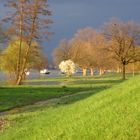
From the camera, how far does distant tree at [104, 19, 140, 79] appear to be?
95312mm

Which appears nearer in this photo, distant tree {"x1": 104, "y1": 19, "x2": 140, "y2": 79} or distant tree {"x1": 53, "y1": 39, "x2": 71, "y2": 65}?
distant tree {"x1": 104, "y1": 19, "x2": 140, "y2": 79}

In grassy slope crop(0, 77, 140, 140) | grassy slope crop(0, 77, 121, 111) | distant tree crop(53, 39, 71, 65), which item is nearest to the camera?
grassy slope crop(0, 77, 140, 140)

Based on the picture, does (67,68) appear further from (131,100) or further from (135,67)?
(131,100)

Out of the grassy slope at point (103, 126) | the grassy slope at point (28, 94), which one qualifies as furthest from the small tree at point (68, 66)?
the grassy slope at point (103, 126)

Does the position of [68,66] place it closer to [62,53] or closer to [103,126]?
[62,53]

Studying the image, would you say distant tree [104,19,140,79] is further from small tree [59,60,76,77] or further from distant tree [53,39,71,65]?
distant tree [53,39,71,65]

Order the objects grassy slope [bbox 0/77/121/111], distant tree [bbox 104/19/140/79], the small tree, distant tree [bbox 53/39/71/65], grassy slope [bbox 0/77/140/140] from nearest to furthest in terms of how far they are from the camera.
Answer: grassy slope [bbox 0/77/140/140] < grassy slope [bbox 0/77/121/111] < distant tree [bbox 104/19/140/79] < the small tree < distant tree [bbox 53/39/71/65]

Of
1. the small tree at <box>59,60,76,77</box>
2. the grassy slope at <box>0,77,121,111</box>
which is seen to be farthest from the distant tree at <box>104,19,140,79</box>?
the grassy slope at <box>0,77,121,111</box>

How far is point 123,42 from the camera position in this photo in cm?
9531

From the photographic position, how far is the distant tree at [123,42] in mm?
95312

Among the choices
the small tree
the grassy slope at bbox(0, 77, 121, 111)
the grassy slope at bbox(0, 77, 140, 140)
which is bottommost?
the grassy slope at bbox(0, 77, 121, 111)

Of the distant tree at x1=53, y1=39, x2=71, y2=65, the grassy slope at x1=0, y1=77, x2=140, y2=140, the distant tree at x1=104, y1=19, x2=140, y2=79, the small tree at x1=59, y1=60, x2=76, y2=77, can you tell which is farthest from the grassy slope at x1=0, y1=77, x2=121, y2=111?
the distant tree at x1=53, y1=39, x2=71, y2=65

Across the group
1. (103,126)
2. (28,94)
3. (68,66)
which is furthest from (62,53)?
(103,126)

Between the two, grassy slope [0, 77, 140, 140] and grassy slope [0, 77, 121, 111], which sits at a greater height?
grassy slope [0, 77, 140, 140]
